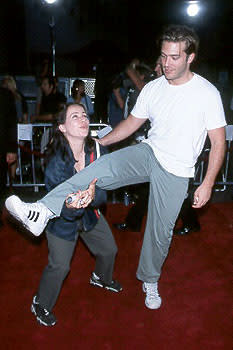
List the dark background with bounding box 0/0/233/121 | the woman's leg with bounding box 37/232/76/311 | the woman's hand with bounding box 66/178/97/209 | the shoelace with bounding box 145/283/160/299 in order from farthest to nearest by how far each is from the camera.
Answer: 1. the dark background with bounding box 0/0/233/121
2. the shoelace with bounding box 145/283/160/299
3. the woman's leg with bounding box 37/232/76/311
4. the woman's hand with bounding box 66/178/97/209

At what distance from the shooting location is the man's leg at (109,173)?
8.54 ft

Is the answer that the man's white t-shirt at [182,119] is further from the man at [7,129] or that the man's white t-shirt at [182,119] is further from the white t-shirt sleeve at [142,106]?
the man at [7,129]

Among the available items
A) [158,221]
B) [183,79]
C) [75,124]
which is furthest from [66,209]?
[183,79]

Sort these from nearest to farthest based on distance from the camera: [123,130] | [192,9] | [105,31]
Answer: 1. [123,130]
2. [192,9]
3. [105,31]

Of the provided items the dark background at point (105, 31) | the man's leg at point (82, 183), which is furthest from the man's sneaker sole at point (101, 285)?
the dark background at point (105, 31)

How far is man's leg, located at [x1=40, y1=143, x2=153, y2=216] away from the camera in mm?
2604

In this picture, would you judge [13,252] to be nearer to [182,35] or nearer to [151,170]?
[151,170]

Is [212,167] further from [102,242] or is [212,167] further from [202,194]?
[102,242]

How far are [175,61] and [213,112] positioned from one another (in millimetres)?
469

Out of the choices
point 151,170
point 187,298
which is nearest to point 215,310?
point 187,298

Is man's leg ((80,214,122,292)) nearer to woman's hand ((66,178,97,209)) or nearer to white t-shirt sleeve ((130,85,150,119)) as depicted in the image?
woman's hand ((66,178,97,209))

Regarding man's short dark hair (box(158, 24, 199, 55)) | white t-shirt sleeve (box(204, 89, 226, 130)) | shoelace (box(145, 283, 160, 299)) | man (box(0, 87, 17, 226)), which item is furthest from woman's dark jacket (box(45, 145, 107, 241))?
man (box(0, 87, 17, 226))

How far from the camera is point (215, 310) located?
3203 millimetres

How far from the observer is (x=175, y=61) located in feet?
8.71
